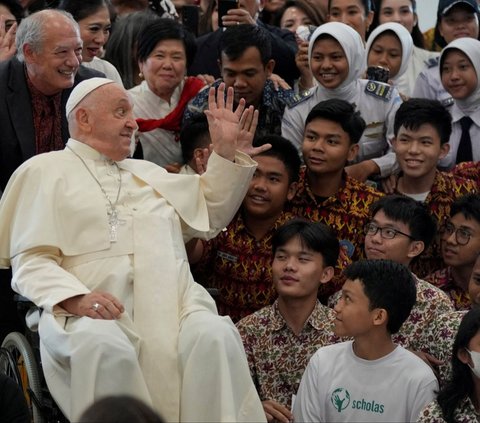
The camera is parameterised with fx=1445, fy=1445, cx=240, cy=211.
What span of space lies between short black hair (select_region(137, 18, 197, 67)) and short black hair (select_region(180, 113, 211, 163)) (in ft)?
1.62

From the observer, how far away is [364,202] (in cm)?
638

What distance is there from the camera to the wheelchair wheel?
5281mm

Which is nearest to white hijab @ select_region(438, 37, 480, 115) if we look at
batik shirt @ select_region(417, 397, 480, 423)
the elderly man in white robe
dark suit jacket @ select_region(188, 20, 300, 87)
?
dark suit jacket @ select_region(188, 20, 300, 87)

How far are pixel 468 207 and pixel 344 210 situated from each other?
54cm

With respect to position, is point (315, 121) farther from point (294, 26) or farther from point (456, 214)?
point (294, 26)

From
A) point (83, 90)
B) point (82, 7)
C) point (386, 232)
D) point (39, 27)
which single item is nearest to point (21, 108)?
point (39, 27)

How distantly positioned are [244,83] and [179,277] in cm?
161

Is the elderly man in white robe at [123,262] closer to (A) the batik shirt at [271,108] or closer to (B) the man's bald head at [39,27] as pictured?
(B) the man's bald head at [39,27]

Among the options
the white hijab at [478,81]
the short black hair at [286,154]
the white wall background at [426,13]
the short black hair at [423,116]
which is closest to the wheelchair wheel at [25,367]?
the short black hair at [286,154]

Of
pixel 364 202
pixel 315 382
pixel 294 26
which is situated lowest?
pixel 315 382

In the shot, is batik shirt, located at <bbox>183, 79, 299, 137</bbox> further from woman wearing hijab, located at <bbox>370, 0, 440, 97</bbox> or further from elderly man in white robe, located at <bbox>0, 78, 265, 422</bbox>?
woman wearing hijab, located at <bbox>370, 0, 440, 97</bbox>

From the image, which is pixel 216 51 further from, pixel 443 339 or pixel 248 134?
pixel 443 339

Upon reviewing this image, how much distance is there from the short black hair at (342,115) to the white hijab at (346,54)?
51 centimetres

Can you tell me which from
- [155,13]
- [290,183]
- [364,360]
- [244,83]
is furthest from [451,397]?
[155,13]
